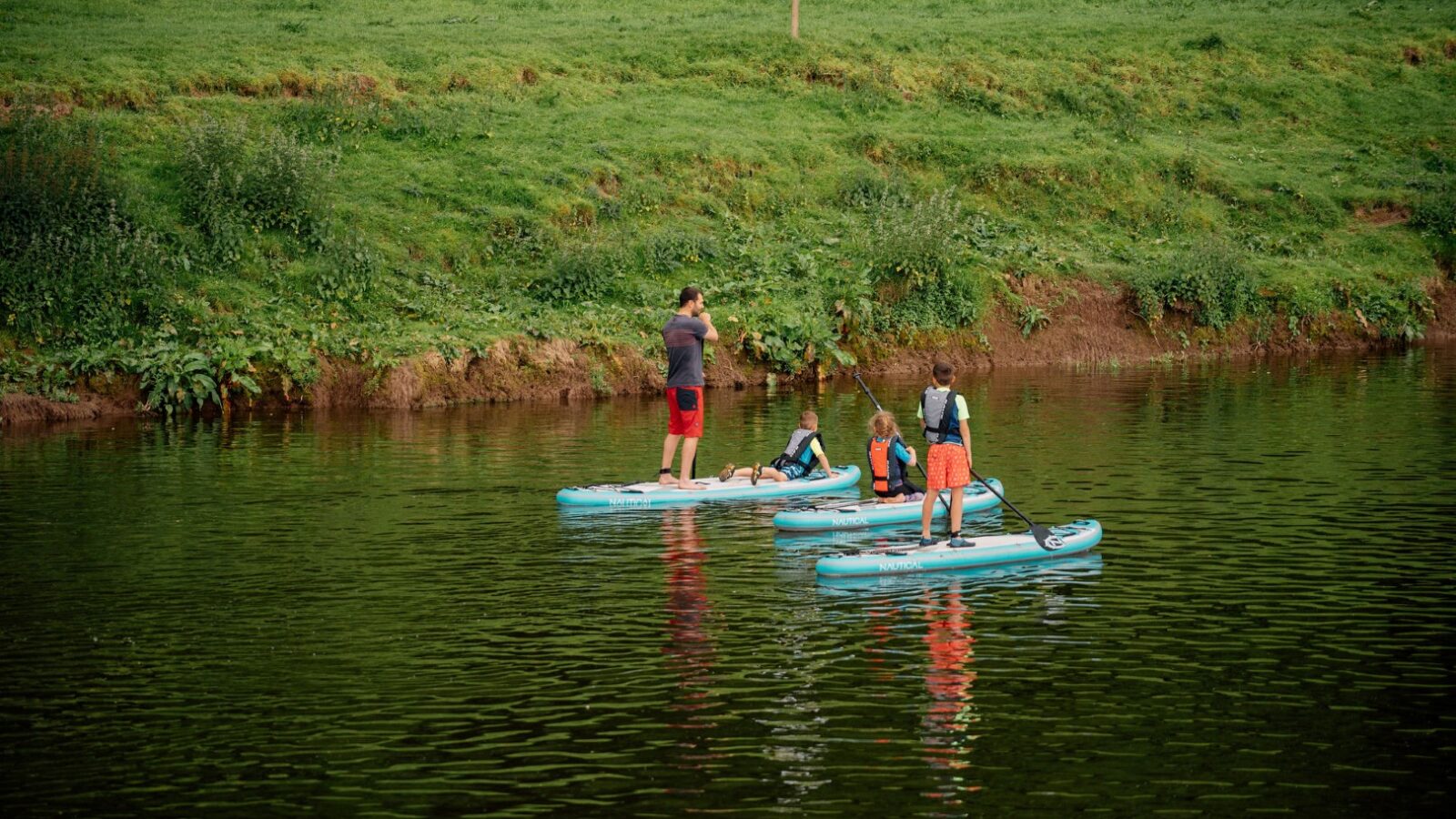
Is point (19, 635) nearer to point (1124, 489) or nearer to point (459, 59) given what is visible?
point (1124, 489)

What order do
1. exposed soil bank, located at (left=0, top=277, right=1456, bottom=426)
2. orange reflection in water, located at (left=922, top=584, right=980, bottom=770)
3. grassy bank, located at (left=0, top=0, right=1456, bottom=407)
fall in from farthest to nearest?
grassy bank, located at (left=0, top=0, right=1456, bottom=407) < exposed soil bank, located at (left=0, top=277, right=1456, bottom=426) < orange reflection in water, located at (left=922, top=584, right=980, bottom=770)

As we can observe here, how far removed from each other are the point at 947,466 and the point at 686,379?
568cm

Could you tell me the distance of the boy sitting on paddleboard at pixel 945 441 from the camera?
57.6 feet

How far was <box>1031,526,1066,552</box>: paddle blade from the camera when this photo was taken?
17641 millimetres

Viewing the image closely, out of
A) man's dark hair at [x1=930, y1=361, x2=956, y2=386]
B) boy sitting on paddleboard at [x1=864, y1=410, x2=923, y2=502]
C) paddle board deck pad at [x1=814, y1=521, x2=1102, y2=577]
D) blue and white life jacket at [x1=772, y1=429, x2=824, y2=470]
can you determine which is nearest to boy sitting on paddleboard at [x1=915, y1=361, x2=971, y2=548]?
man's dark hair at [x1=930, y1=361, x2=956, y2=386]

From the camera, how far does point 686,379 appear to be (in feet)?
73.7

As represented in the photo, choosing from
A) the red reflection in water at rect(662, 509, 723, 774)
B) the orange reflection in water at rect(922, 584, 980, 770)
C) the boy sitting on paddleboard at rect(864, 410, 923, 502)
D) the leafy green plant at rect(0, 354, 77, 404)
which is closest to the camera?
the orange reflection in water at rect(922, 584, 980, 770)

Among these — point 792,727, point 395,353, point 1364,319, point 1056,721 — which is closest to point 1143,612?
point 1056,721

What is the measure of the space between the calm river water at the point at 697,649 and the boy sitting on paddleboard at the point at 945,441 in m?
1.19

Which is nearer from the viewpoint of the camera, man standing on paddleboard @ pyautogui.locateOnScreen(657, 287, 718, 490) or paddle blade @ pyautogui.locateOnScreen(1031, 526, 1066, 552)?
paddle blade @ pyautogui.locateOnScreen(1031, 526, 1066, 552)

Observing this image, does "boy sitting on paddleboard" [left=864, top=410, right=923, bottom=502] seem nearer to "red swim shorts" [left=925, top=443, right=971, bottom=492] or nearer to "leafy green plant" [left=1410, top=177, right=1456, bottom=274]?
"red swim shorts" [left=925, top=443, right=971, bottom=492]

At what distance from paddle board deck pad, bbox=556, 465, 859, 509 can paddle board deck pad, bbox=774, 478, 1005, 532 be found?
112 cm

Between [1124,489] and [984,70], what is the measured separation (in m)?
37.3

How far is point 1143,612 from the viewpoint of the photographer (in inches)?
590
